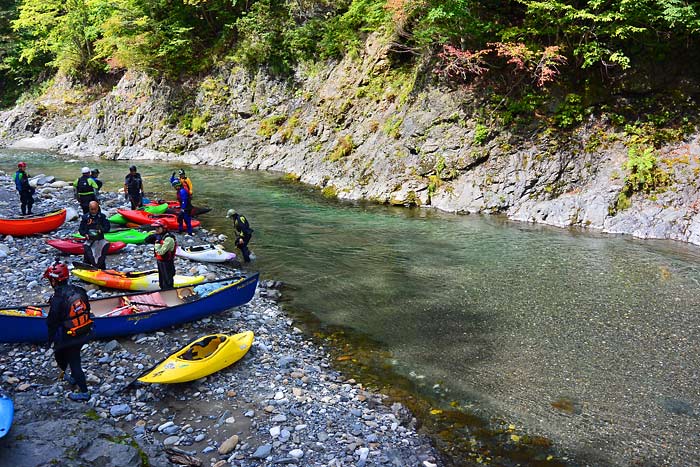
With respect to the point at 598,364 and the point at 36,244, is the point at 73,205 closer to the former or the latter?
the point at 36,244

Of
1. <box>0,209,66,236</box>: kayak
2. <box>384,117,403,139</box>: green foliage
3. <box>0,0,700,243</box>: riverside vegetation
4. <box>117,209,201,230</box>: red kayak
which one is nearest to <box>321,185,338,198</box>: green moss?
<box>0,0,700,243</box>: riverside vegetation

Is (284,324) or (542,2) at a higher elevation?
(542,2)

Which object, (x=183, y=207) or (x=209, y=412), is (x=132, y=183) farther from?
(x=209, y=412)

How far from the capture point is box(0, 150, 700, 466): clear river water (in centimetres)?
768

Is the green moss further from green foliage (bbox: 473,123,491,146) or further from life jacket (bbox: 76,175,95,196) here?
life jacket (bbox: 76,175,95,196)

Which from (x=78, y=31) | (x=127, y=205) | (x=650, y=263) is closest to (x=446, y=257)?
(x=650, y=263)

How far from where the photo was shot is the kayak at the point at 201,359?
805 centimetres

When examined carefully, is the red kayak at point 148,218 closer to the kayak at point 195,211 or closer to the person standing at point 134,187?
the person standing at point 134,187

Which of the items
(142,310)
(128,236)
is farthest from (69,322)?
(128,236)

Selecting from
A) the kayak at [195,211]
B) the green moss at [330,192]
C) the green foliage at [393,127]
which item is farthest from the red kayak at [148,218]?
the green foliage at [393,127]

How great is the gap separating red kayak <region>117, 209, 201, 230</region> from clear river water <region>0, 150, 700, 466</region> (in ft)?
5.19

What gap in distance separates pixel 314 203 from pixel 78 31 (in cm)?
3369

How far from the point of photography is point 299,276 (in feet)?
45.8

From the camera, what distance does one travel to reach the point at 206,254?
47.6ft
